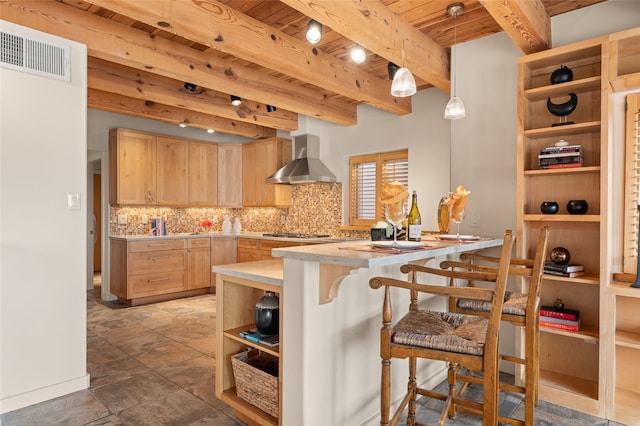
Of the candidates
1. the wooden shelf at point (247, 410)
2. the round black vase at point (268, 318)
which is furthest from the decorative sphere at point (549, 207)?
the wooden shelf at point (247, 410)

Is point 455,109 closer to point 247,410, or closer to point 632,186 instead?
point 632,186

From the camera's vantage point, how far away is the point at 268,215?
6.72m

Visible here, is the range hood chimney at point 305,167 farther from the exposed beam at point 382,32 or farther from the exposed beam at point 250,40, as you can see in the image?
the exposed beam at point 382,32

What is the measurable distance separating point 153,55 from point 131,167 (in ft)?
8.46

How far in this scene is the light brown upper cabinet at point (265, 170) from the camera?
20.2 feet

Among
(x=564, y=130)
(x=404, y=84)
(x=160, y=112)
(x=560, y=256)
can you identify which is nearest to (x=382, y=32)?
(x=404, y=84)

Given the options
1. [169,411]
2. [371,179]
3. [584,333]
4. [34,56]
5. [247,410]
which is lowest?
[169,411]

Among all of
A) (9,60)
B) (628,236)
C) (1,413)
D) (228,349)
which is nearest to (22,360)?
(1,413)

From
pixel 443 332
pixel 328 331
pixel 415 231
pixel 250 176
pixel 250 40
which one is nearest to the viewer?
pixel 443 332

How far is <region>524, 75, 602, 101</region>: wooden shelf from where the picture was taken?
97.2 inches

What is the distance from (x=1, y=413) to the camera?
2.33m

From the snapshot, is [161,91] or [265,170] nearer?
[161,91]

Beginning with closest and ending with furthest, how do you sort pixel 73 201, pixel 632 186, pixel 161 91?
pixel 632 186
pixel 73 201
pixel 161 91

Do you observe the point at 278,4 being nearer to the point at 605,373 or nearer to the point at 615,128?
the point at 615,128
